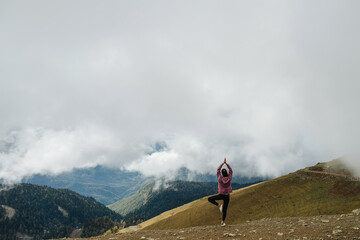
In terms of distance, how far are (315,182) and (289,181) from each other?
34.3 feet

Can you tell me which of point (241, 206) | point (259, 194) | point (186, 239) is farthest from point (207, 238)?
point (259, 194)

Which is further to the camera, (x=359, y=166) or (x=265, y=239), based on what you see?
(x=359, y=166)

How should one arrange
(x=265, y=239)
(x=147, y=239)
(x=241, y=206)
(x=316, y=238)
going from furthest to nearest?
1. (x=241, y=206)
2. (x=147, y=239)
3. (x=265, y=239)
4. (x=316, y=238)

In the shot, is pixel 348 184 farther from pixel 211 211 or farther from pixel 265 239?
pixel 265 239

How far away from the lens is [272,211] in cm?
7325

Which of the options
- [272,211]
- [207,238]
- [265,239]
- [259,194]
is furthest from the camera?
[259,194]

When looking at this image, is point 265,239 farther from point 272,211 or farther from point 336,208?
point 272,211

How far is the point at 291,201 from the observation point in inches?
3027

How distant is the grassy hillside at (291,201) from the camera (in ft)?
213

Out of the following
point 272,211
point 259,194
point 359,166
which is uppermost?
point 359,166

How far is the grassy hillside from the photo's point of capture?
65062mm

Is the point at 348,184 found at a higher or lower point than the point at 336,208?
higher

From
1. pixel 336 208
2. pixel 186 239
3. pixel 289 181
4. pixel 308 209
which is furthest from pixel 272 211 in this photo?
pixel 186 239

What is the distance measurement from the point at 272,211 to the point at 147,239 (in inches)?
2825
